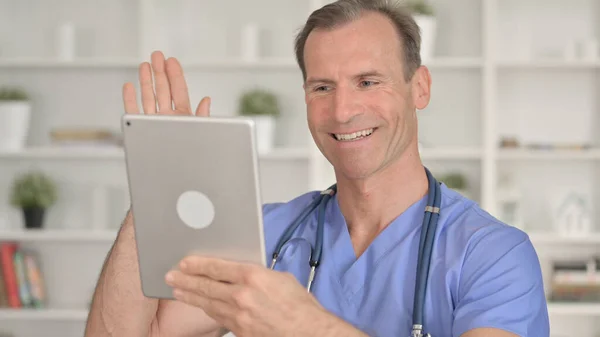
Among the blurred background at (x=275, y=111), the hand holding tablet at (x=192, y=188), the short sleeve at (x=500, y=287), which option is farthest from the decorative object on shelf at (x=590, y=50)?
the hand holding tablet at (x=192, y=188)

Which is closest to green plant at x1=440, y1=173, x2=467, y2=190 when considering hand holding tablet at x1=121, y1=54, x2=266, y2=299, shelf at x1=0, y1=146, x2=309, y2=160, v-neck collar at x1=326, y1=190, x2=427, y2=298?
shelf at x1=0, y1=146, x2=309, y2=160

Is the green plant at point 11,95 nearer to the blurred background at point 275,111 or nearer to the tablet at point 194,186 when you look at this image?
the blurred background at point 275,111

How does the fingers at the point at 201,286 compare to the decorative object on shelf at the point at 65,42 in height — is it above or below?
below

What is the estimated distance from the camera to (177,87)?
67.4 inches

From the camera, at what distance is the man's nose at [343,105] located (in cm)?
170

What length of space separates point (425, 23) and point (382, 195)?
2.19m

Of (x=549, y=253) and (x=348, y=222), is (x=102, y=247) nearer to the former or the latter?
(x=549, y=253)

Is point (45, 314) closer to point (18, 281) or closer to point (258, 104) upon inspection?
point (18, 281)

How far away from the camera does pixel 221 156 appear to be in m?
1.35

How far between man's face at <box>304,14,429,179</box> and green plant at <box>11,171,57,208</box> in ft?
8.52

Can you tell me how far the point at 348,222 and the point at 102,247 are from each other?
2.62 meters

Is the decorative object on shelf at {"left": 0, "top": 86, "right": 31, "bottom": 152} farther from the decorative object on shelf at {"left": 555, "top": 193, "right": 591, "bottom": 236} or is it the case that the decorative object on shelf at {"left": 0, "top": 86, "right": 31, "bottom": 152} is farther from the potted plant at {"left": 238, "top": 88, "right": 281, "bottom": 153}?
the decorative object on shelf at {"left": 555, "top": 193, "right": 591, "bottom": 236}

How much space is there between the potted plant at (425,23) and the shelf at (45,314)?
1.79 m

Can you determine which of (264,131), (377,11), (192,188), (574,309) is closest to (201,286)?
(192,188)
